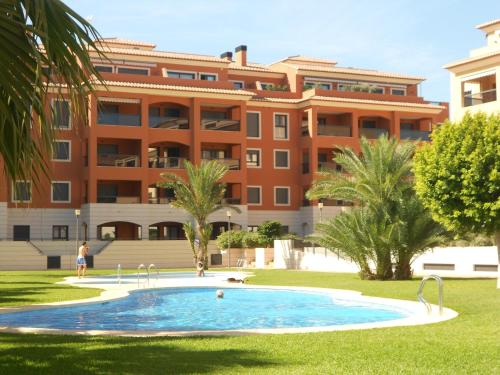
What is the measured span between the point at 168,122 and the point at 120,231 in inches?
309

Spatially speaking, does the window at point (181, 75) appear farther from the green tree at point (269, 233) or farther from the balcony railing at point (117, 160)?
the green tree at point (269, 233)

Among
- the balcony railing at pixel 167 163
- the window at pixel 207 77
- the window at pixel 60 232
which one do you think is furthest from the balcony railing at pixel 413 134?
the window at pixel 60 232

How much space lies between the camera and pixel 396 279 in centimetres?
2694

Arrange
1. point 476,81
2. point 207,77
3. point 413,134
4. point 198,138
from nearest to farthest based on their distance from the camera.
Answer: point 476,81 → point 198,138 → point 207,77 → point 413,134

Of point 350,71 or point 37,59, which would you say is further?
point 350,71

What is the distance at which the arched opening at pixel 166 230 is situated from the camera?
51.1 m

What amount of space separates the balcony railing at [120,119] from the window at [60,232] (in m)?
7.44

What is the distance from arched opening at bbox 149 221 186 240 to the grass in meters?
39.1

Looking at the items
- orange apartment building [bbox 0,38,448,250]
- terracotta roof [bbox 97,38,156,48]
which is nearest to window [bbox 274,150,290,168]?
orange apartment building [bbox 0,38,448,250]

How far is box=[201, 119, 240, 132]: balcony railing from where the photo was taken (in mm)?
50531

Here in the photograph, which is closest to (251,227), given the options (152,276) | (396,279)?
(152,276)

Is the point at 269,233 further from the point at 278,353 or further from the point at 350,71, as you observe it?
the point at 278,353

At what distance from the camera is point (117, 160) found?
48031mm

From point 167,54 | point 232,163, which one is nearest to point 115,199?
point 232,163
